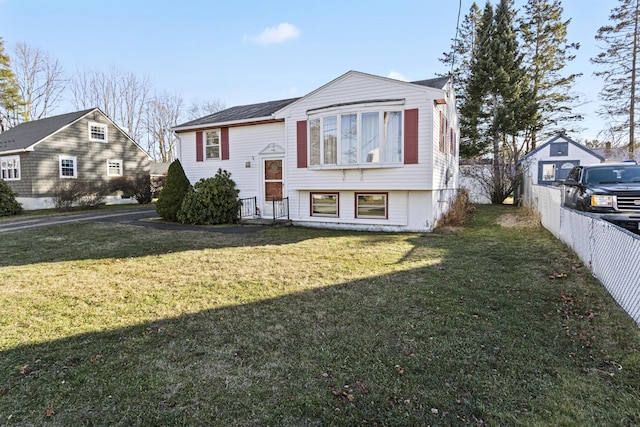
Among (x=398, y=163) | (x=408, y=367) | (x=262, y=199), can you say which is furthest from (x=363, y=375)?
(x=262, y=199)

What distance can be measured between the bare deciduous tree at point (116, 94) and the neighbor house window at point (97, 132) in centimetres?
1253

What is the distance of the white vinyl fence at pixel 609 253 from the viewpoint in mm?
3967

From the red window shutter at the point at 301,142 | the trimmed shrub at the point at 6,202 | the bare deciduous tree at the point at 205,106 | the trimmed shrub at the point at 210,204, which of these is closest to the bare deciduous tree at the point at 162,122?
the bare deciduous tree at the point at 205,106

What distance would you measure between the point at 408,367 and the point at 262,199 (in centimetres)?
1125

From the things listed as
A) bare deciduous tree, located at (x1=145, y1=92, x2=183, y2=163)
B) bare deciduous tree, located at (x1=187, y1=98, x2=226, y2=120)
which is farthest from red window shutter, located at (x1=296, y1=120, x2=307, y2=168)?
bare deciduous tree, located at (x1=187, y1=98, x2=226, y2=120)

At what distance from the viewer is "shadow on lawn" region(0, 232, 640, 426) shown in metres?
2.52

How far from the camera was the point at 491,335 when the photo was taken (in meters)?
3.72

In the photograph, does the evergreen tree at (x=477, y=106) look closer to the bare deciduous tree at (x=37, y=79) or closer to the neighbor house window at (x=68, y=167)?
the neighbor house window at (x=68, y=167)

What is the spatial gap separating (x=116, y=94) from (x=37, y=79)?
656 cm

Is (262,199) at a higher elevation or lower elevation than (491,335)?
higher

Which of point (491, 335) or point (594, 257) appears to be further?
point (594, 257)

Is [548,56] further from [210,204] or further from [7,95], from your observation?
[7,95]

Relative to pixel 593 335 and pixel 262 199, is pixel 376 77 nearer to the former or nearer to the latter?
pixel 262 199

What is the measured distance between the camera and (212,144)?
14.8 meters
